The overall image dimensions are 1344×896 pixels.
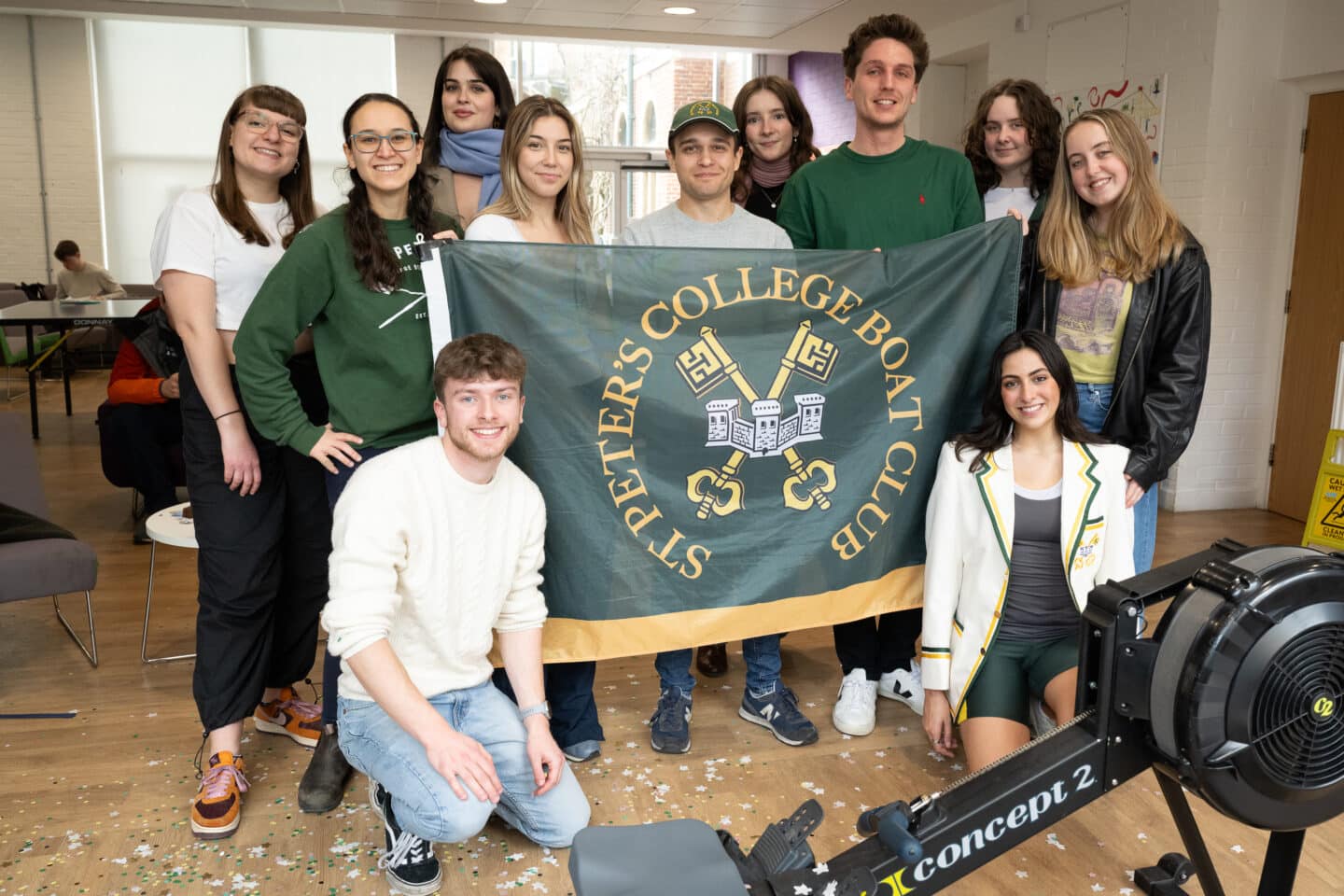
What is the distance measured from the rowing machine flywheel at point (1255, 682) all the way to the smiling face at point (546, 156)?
1587 mm

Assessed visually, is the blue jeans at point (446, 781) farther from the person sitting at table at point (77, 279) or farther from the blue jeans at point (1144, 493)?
the person sitting at table at point (77, 279)

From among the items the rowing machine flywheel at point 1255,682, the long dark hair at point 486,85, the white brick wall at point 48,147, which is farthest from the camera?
the white brick wall at point 48,147

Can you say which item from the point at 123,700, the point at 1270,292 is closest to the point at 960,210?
the point at 123,700

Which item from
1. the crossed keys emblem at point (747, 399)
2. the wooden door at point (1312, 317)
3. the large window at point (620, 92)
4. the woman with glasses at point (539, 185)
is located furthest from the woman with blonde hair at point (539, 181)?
the large window at point (620, 92)

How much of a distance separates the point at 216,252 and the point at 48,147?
9.91 m

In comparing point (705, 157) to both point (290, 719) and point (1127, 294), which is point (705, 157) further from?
point (290, 719)

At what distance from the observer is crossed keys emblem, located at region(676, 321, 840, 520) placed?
2.51m

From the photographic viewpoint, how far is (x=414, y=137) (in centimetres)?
231

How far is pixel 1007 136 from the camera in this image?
9.64ft

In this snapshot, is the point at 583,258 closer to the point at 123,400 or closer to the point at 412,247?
the point at 412,247

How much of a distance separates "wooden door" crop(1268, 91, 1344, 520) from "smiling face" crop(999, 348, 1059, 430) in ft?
10.8

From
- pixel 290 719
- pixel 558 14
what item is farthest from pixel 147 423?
pixel 558 14

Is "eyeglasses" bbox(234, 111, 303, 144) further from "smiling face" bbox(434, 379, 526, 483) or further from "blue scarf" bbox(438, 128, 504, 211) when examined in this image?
"smiling face" bbox(434, 379, 526, 483)

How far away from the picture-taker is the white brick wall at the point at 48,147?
403 inches
